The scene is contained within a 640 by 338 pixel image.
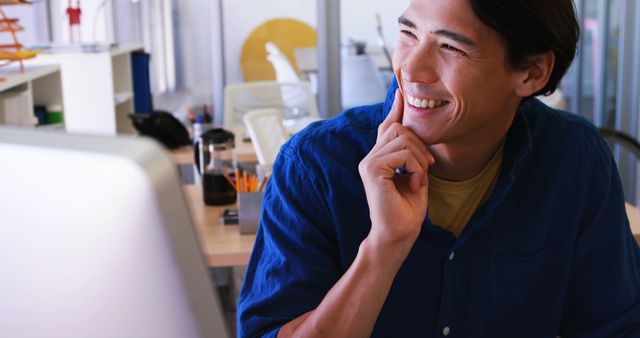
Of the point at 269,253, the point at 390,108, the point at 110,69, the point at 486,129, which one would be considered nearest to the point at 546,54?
the point at 486,129

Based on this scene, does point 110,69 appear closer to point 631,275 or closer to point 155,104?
point 155,104

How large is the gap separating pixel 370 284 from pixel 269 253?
0.62 ft

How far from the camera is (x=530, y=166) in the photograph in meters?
1.40

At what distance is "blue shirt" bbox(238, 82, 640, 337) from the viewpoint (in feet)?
4.27

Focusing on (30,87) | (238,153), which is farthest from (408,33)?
(238,153)

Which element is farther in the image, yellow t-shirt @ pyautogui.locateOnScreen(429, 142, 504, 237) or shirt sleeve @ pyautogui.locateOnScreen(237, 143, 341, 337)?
yellow t-shirt @ pyautogui.locateOnScreen(429, 142, 504, 237)

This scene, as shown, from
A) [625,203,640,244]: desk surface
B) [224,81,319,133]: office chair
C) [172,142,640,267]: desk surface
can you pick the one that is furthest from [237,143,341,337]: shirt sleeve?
[224,81,319,133]: office chair

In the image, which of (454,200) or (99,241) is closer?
(99,241)

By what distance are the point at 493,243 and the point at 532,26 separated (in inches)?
13.8

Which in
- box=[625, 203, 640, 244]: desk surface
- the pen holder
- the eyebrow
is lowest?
box=[625, 203, 640, 244]: desk surface

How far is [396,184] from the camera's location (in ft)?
4.23

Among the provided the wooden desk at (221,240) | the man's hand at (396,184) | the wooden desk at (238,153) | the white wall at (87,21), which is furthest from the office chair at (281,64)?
the man's hand at (396,184)

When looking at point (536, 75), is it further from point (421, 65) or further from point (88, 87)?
point (88, 87)

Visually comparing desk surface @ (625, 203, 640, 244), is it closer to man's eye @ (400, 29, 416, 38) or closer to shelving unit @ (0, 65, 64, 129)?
man's eye @ (400, 29, 416, 38)
